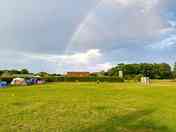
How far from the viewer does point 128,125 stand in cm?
1466

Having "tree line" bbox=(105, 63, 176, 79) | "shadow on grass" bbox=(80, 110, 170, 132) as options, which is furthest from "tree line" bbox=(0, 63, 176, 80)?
"shadow on grass" bbox=(80, 110, 170, 132)

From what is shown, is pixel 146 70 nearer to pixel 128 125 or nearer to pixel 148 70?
pixel 148 70

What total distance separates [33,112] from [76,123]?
3.84 m

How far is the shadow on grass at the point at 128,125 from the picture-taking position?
13.7 metres

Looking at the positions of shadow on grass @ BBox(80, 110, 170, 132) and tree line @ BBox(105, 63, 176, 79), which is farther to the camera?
tree line @ BBox(105, 63, 176, 79)

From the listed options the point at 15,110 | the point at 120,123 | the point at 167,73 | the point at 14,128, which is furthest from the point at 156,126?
the point at 167,73

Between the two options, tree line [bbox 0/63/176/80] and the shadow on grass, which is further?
tree line [bbox 0/63/176/80]

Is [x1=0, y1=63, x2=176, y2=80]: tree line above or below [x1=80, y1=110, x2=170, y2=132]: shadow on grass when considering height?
above

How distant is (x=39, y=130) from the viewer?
13.3 m

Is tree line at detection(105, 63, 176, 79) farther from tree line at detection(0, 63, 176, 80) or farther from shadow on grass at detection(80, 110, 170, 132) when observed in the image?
shadow on grass at detection(80, 110, 170, 132)

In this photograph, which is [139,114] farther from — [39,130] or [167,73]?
[167,73]

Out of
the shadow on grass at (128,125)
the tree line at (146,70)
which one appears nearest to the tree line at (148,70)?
the tree line at (146,70)

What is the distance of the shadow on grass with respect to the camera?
45.0ft

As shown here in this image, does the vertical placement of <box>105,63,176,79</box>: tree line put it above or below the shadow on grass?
above
